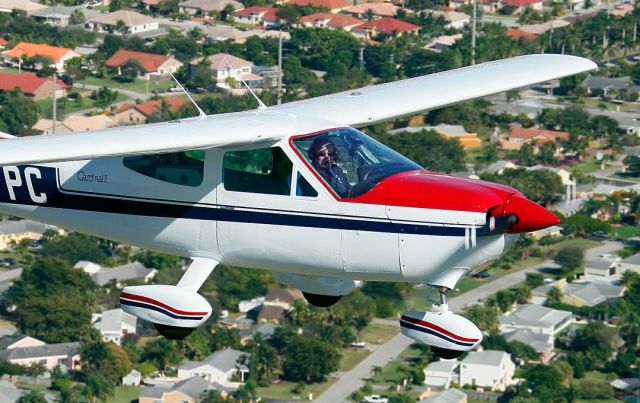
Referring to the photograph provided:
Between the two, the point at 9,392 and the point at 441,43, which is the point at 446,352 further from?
the point at 441,43

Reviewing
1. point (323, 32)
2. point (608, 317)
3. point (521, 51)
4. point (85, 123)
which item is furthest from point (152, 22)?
point (608, 317)

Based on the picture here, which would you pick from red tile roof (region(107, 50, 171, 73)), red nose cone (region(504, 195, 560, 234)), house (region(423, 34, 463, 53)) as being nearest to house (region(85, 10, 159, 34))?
red tile roof (region(107, 50, 171, 73))

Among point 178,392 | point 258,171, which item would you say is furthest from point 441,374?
point 258,171

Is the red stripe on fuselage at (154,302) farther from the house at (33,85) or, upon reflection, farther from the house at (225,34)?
the house at (225,34)

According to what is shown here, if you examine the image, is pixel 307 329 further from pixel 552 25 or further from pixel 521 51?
pixel 552 25

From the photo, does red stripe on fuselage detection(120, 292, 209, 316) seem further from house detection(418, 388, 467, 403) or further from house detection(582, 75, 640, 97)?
house detection(582, 75, 640, 97)

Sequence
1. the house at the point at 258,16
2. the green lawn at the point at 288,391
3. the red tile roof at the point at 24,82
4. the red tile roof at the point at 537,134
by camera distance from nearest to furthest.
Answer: the green lawn at the point at 288,391 → the red tile roof at the point at 537,134 → the red tile roof at the point at 24,82 → the house at the point at 258,16

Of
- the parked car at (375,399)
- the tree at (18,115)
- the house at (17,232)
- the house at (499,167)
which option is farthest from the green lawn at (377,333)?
the tree at (18,115)

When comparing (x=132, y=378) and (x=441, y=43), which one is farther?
(x=441, y=43)
